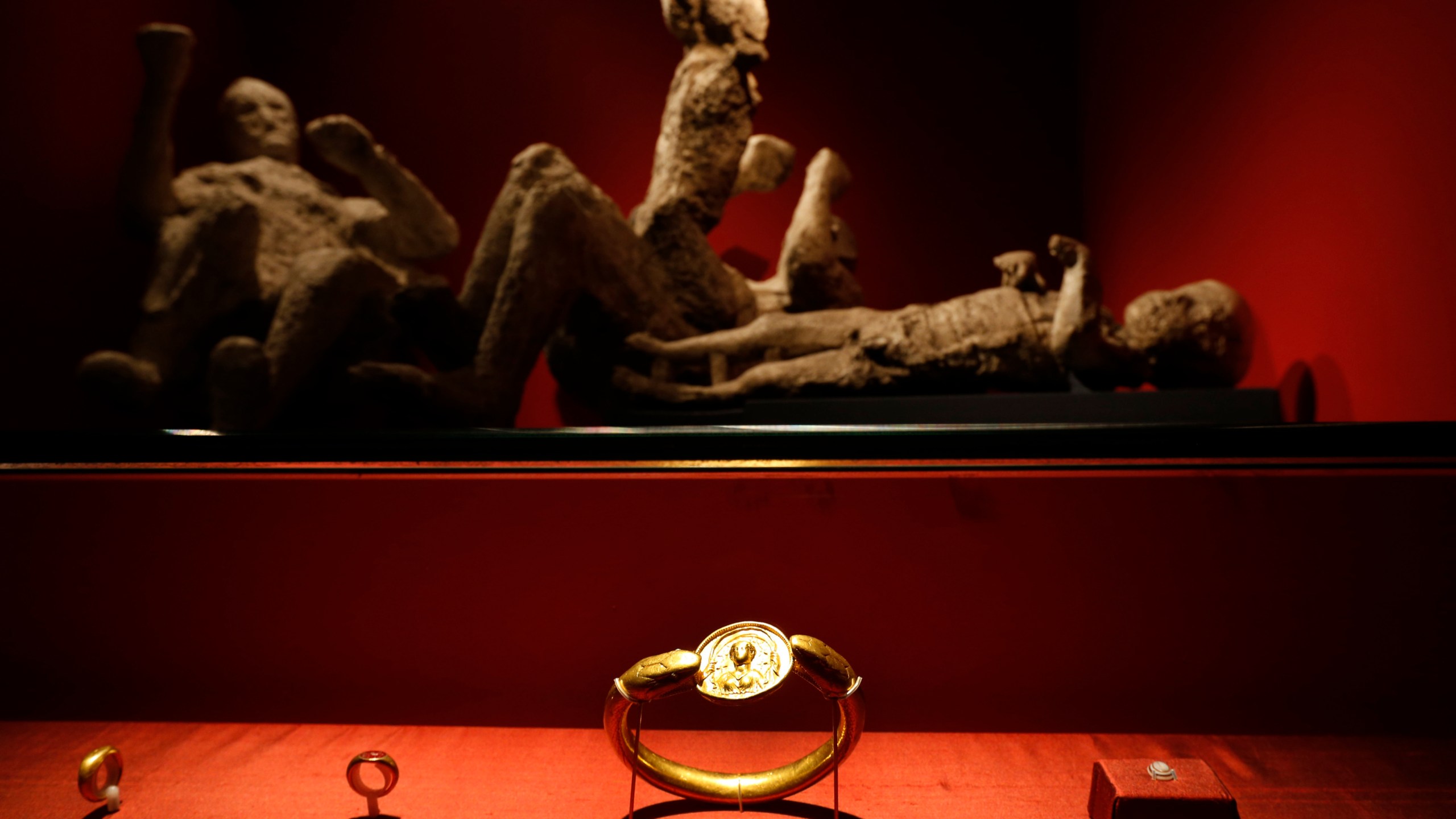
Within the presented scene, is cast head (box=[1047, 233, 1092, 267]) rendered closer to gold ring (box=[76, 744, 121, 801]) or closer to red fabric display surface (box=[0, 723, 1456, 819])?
red fabric display surface (box=[0, 723, 1456, 819])

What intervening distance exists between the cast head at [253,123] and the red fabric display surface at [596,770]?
6.57ft

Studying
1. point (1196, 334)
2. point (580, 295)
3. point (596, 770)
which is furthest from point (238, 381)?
point (1196, 334)

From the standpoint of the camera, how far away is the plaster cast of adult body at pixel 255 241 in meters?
2.02

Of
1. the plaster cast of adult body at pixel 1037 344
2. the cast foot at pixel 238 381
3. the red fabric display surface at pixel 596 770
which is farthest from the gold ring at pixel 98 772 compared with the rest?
the plaster cast of adult body at pixel 1037 344

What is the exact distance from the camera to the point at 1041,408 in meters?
1.75

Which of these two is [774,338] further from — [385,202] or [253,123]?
[253,123]

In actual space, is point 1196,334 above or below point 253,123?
below

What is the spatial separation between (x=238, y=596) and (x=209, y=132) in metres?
2.38

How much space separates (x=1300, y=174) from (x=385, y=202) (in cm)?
225

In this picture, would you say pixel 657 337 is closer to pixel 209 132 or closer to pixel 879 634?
pixel 879 634

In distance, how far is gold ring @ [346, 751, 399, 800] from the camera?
746 mm

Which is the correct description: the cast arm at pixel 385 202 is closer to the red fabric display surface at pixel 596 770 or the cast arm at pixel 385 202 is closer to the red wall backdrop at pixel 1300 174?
the red fabric display surface at pixel 596 770

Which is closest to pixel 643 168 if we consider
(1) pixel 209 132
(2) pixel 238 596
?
(1) pixel 209 132

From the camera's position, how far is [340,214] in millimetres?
2631
